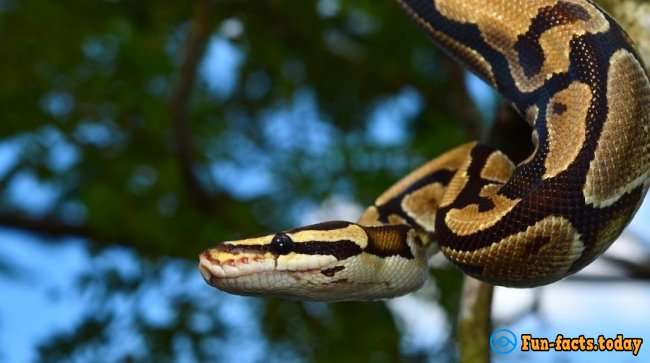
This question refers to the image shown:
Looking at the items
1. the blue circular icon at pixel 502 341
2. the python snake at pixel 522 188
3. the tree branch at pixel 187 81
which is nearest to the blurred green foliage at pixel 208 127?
the tree branch at pixel 187 81

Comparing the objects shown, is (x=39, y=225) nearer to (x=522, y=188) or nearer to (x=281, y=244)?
(x=281, y=244)

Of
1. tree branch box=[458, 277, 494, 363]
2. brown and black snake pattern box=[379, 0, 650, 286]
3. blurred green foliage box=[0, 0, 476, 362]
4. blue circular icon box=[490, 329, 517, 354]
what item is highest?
blurred green foliage box=[0, 0, 476, 362]

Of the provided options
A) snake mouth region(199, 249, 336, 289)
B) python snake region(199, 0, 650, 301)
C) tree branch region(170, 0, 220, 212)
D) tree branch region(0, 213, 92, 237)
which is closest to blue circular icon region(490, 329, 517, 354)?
python snake region(199, 0, 650, 301)

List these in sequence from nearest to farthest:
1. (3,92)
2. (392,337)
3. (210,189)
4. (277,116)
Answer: (392,337) → (3,92) → (210,189) → (277,116)

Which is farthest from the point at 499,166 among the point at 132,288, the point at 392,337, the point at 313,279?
the point at 132,288

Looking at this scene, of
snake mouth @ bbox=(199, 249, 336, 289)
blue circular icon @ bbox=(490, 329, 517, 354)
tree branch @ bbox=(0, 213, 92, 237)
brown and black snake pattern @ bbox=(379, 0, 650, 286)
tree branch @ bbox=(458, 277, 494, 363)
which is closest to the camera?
brown and black snake pattern @ bbox=(379, 0, 650, 286)

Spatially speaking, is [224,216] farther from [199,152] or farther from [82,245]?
[82,245]

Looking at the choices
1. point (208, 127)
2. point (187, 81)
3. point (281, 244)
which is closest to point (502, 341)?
point (281, 244)

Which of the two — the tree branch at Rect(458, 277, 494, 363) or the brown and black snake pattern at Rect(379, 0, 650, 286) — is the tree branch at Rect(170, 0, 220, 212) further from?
the brown and black snake pattern at Rect(379, 0, 650, 286)
